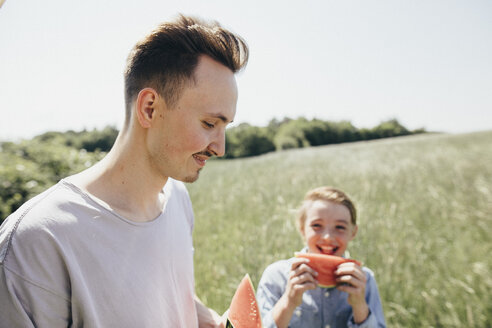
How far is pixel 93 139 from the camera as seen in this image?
53.3 m

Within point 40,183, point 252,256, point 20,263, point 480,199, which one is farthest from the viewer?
point 40,183

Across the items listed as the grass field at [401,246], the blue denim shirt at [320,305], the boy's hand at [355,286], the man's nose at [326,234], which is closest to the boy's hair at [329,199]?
the man's nose at [326,234]

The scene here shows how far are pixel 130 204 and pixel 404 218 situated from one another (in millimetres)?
4095

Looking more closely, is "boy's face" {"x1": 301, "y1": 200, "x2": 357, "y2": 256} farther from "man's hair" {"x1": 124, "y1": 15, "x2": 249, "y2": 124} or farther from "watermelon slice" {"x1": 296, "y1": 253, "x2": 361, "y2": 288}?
"man's hair" {"x1": 124, "y1": 15, "x2": 249, "y2": 124}

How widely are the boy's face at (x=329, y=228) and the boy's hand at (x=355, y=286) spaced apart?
0.35 metres

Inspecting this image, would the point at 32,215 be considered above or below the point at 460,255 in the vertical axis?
above

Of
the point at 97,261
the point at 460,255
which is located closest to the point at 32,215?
the point at 97,261

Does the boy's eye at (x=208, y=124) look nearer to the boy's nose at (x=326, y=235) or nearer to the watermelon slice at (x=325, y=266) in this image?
the watermelon slice at (x=325, y=266)

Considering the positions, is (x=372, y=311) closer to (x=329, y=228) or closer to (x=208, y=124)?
(x=329, y=228)

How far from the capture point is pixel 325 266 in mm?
2000

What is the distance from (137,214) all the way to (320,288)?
1.38 metres

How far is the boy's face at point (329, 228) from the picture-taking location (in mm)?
2340

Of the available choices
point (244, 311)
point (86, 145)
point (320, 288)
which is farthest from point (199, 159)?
point (86, 145)

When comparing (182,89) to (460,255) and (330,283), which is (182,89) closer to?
(330,283)
